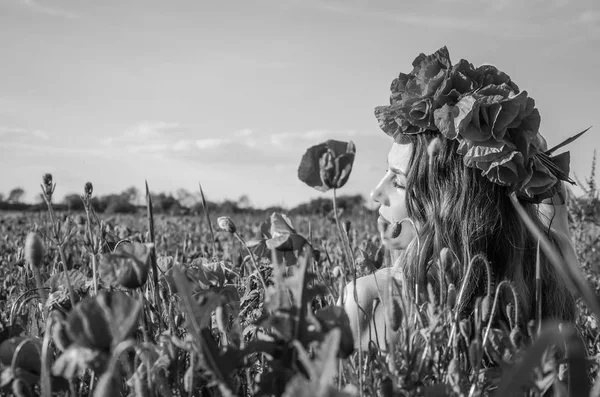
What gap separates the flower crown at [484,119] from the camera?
1.92 m

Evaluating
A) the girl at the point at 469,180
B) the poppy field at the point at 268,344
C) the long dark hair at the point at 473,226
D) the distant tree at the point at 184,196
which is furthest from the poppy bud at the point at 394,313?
the distant tree at the point at 184,196

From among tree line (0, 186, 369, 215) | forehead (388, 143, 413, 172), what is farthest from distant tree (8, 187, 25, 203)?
forehead (388, 143, 413, 172)

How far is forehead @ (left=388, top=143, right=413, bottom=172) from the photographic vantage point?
2273mm

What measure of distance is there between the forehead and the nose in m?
0.09

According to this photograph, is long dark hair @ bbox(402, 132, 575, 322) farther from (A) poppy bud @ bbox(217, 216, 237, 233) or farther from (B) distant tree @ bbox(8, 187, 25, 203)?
(B) distant tree @ bbox(8, 187, 25, 203)

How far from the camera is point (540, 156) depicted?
2096 mm

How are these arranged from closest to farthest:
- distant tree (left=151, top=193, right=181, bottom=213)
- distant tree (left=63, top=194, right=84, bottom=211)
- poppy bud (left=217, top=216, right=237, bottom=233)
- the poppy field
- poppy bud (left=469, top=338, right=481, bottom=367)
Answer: the poppy field → poppy bud (left=469, top=338, right=481, bottom=367) → poppy bud (left=217, top=216, right=237, bottom=233) → distant tree (left=63, top=194, right=84, bottom=211) → distant tree (left=151, top=193, right=181, bottom=213)

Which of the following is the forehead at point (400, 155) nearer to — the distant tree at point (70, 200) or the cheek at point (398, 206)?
the cheek at point (398, 206)

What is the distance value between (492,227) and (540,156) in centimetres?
30

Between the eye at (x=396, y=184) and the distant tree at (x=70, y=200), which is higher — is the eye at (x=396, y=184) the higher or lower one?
the lower one

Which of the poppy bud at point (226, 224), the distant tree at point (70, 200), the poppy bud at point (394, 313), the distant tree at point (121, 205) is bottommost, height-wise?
the poppy bud at point (394, 313)

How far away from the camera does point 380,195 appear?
2246mm

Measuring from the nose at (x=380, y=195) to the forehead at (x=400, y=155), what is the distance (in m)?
0.09

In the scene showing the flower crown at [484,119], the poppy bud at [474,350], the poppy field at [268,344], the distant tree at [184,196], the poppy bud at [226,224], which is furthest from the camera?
the distant tree at [184,196]
